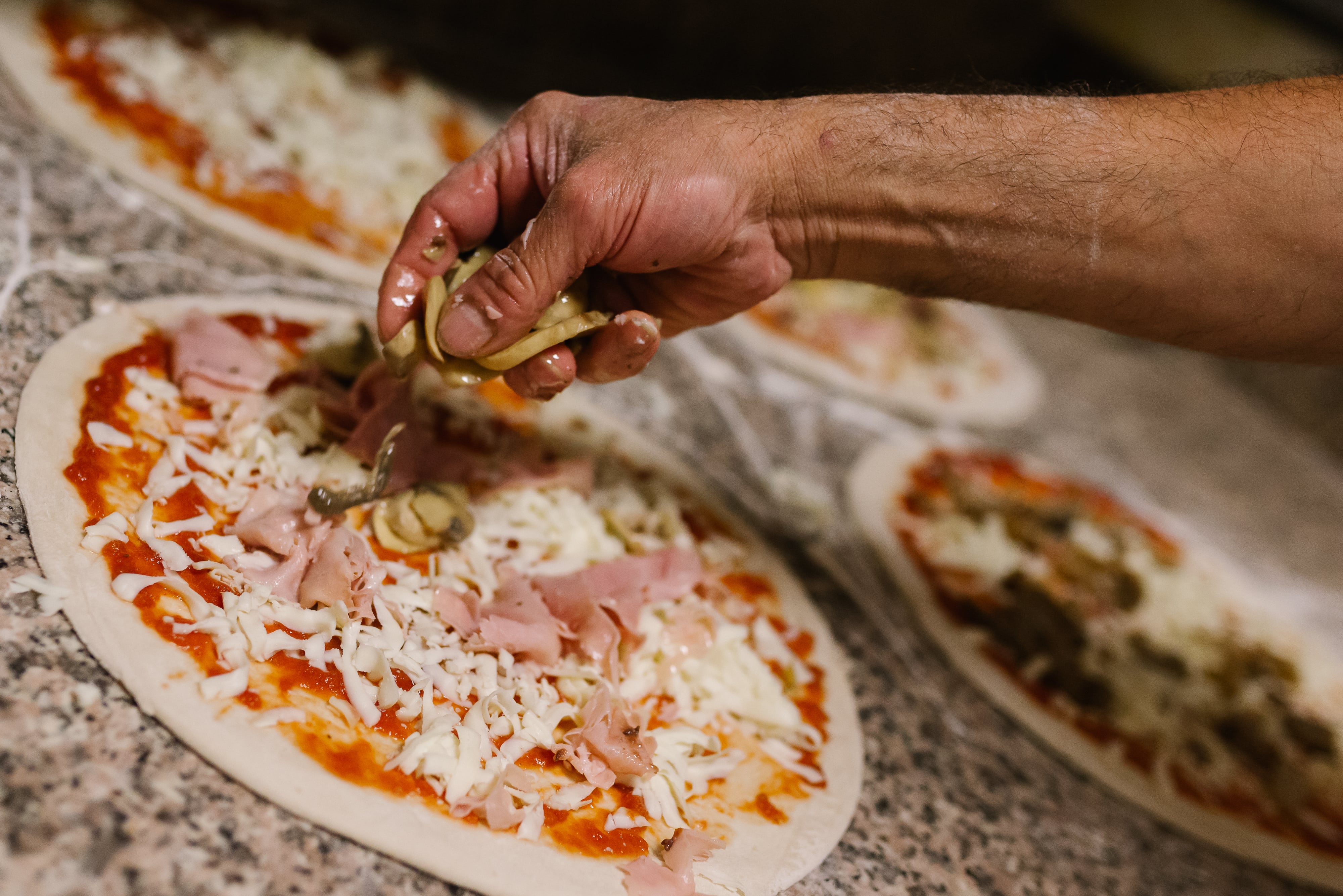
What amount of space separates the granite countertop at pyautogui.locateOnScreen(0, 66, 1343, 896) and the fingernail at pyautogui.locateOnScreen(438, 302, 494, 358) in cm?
69

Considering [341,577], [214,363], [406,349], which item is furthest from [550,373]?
[214,363]

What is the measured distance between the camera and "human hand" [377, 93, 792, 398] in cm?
144

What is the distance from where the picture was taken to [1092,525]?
9.81ft

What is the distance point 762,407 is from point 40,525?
82.5 inches

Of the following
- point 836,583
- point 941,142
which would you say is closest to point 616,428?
point 836,583

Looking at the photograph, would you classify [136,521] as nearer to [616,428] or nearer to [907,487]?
[616,428]

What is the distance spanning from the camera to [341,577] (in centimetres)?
134

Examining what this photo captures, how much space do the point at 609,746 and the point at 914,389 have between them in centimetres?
237

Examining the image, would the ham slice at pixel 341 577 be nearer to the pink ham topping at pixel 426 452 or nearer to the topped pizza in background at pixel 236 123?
the pink ham topping at pixel 426 452

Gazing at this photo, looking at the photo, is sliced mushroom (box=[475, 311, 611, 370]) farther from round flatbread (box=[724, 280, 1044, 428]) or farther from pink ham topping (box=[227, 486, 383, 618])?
round flatbread (box=[724, 280, 1044, 428])

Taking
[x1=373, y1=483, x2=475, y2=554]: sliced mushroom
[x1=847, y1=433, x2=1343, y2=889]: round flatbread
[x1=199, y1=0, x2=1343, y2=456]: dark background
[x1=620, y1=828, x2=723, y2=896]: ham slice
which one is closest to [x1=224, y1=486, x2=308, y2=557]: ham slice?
[x1=373, y1=483, x2=475, y2=554]: sliced mushroom

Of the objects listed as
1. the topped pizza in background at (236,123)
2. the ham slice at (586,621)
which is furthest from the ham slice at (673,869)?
the topped pizza in background at (236,123)

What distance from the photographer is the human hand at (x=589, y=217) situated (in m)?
1.44

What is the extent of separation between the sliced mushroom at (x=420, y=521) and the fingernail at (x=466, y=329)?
0.97 ft
